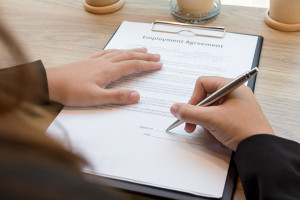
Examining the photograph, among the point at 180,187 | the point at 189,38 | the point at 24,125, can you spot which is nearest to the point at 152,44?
the point at 189,38

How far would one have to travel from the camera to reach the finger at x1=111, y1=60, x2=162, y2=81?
2.42ft

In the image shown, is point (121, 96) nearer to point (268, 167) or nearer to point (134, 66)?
point (134, 66)

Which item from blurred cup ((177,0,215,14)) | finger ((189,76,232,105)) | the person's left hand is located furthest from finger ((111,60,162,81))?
blurred cup ((177,0,215,14))

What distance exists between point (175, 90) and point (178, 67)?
0.08 metres

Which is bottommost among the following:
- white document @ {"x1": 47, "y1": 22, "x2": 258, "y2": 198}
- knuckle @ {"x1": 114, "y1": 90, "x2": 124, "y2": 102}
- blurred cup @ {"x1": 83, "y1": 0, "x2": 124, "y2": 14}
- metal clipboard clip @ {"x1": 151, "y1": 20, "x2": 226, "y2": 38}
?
white document @ {"x1": 47, "y1": 22, "x2": 258, "y2": 198}

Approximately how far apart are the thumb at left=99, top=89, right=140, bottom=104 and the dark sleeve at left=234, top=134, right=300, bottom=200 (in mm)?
236

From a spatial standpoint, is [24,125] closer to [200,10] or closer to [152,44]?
[152,44]

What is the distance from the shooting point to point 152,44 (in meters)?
0.83

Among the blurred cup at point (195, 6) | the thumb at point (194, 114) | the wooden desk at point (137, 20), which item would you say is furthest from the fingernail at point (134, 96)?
the blurred cup at point (195, 6)

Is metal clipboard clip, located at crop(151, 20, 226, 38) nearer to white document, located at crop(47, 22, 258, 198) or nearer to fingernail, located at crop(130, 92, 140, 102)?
white document, located at crop(47, 22, 258, 198)

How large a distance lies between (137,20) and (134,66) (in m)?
0.24

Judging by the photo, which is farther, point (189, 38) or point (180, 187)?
point (189, 38)

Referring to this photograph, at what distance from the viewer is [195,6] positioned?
894 millimetres

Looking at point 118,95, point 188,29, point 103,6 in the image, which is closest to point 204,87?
point 118,95
